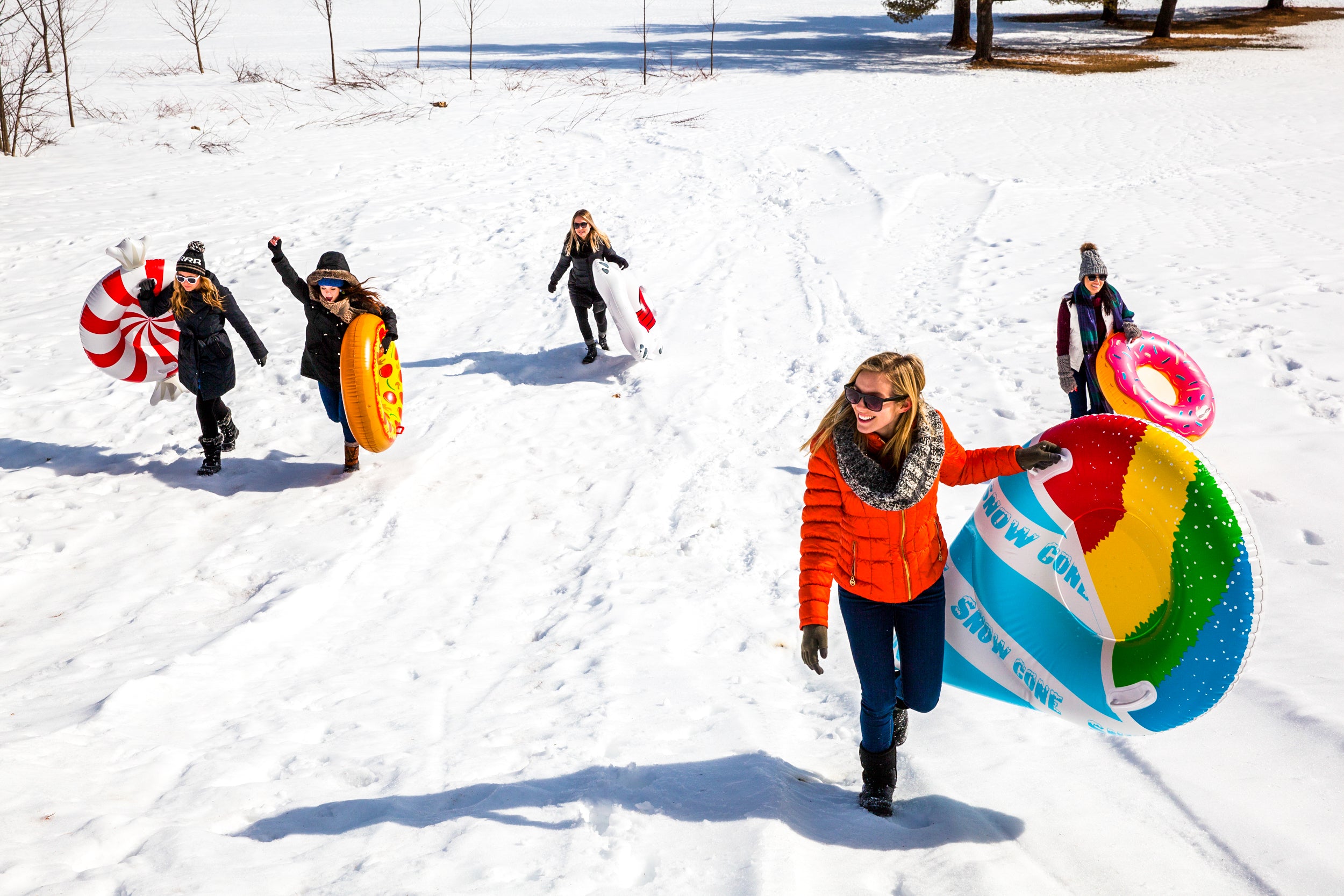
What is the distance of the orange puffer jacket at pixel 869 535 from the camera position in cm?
316

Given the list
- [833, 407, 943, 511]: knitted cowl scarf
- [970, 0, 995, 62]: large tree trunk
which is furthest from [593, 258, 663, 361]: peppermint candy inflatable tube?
[970, 0, 995, 62]: large tree trunk

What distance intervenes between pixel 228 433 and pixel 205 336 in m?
0.91

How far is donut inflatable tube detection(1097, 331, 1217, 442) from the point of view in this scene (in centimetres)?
572

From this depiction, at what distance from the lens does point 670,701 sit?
4.29m

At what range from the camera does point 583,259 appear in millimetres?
8617

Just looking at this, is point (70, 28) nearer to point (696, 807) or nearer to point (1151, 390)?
point (1151, 390)

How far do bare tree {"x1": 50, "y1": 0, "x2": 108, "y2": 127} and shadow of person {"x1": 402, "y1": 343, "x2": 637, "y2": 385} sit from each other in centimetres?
1597

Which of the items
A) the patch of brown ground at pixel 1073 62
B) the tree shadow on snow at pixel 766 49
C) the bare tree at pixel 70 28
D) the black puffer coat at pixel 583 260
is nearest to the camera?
the black puffer coat at pixel 583 260

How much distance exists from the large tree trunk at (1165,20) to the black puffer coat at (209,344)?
34391 mm

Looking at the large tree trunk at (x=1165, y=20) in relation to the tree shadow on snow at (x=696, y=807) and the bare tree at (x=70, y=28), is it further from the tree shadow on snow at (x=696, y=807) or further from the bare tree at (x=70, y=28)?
the tree shadow on snow at (x=696, y=807)

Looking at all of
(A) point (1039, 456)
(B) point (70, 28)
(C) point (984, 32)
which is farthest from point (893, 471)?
(C) point (984, 32)

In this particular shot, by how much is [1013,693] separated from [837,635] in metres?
1.48

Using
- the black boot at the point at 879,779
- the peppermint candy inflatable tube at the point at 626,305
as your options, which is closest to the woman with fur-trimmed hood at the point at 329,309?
the peppermint candy inflatable tube at the point at 626,305

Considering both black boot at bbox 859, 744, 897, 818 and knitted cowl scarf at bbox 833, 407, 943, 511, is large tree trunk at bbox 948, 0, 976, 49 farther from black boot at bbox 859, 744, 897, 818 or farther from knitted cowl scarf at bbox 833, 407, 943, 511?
black boot at bbox 859, 744, 897, 818
